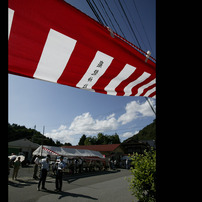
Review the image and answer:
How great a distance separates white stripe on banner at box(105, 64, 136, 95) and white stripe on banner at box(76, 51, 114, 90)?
476 mm

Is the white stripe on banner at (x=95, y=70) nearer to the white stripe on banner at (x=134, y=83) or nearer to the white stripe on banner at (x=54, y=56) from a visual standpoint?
the white stripe on banner at (x=54, y=56)

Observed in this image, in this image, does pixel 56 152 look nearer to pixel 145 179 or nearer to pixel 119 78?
pixel 145 179

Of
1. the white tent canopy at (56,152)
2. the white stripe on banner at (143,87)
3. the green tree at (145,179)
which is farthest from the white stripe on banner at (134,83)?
the white tent canopy at (56,152)

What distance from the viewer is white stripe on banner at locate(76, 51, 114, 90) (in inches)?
130

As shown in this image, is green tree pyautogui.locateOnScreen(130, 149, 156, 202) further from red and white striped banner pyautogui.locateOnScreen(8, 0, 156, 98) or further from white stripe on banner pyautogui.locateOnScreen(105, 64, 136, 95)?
red and white striped banner pyautogui.locateOnScreen(8, 0, 156, 98)

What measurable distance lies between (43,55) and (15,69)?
0.54m
